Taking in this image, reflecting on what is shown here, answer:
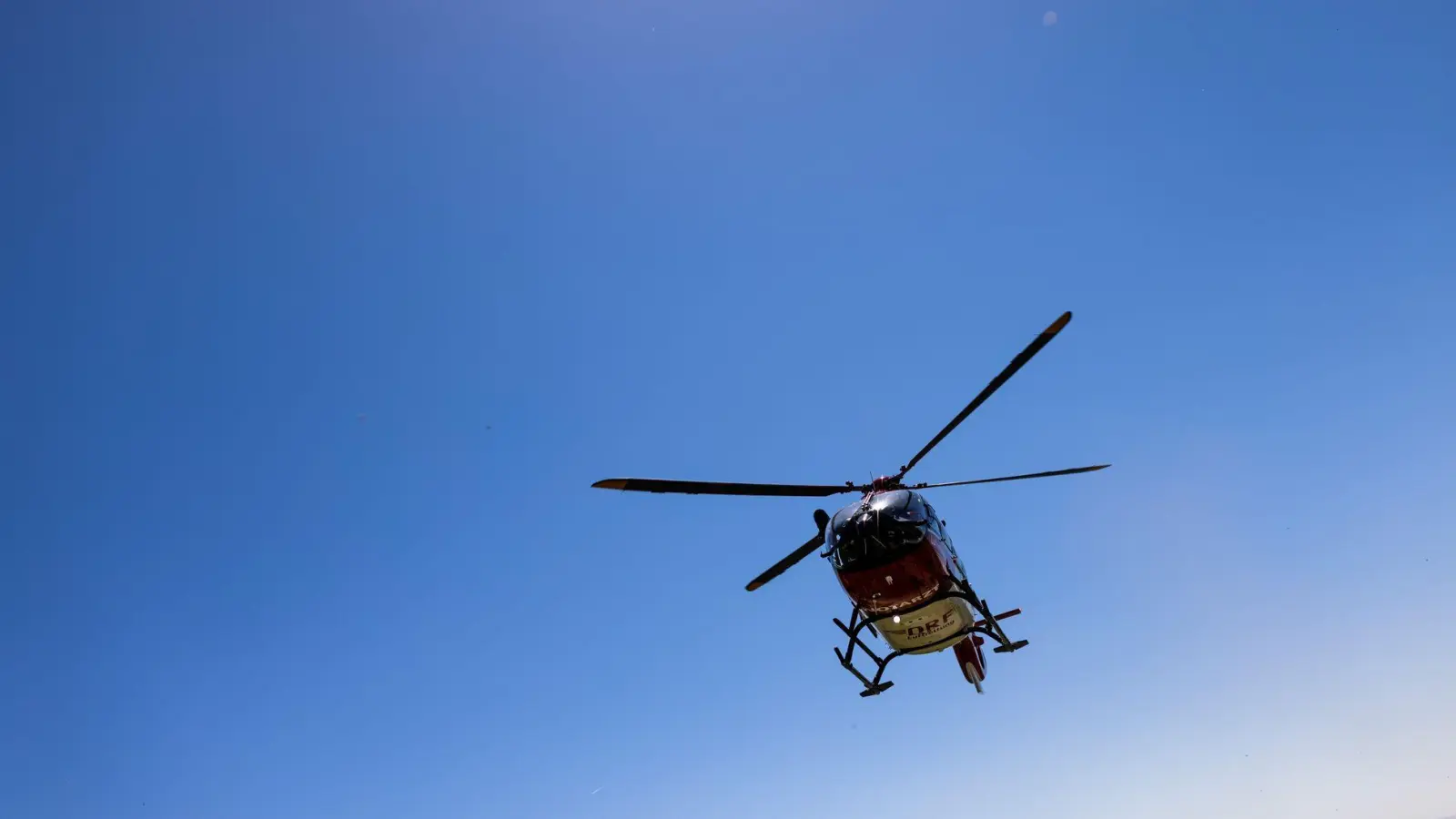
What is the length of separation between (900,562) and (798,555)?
367 cm

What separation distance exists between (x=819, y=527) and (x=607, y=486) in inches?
201

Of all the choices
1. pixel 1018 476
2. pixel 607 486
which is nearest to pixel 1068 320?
pixel 1018 476

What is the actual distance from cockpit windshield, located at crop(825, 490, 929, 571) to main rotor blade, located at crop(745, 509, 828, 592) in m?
1.46

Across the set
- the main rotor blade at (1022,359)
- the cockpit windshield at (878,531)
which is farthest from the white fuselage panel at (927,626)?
the main rotor blade at (1022,359)

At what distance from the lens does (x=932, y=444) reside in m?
17.6

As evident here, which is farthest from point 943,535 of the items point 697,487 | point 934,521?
point 697,487

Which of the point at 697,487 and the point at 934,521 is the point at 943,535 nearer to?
the point at 934,521

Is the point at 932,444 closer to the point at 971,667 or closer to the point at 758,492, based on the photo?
→ the point at 758,492

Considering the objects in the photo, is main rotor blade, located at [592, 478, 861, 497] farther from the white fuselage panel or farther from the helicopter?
the white fuselage panel

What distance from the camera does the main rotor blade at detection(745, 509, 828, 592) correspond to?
18.3 m

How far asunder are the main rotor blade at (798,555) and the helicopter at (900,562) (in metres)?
0.21

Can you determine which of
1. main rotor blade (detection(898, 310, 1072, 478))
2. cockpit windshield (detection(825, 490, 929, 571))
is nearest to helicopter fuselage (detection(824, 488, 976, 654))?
cockpit windshield (detection(825, 490, 929, 571))

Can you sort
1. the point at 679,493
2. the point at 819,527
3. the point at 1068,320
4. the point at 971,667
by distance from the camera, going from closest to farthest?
the point at 1068,320, the point at 679,493, the point at 819,527, the point at 971,667

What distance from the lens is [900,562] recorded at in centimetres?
1567
